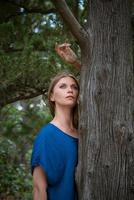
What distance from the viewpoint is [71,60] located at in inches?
122

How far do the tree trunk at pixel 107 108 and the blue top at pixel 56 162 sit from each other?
7 cm

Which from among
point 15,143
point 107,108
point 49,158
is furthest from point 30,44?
point 15,143

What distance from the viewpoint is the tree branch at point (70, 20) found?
282 centimetres

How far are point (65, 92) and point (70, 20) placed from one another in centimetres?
49

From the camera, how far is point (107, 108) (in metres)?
2.87

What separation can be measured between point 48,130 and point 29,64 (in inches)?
79.9

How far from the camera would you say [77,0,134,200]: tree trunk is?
2789 mm

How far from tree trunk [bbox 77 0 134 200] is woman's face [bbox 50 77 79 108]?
10cm

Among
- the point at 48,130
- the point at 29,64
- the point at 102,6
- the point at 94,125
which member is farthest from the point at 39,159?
the point at 29,64

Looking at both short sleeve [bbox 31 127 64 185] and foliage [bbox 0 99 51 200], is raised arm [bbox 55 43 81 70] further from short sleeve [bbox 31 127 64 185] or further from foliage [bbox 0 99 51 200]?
foliage [bbox 0 99 51 200]

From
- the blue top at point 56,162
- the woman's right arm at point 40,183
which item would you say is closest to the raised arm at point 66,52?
the blue top at point 56,162

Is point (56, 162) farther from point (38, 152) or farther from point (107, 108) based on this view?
point (107, 108)

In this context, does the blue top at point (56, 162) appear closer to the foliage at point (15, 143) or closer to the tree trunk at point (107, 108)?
the tree trunk at point (107, 108)

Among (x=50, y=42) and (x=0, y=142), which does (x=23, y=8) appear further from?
(x=0, y=142)
